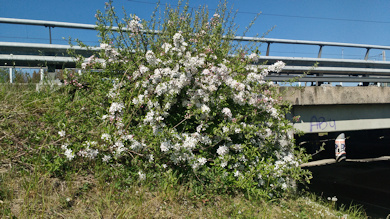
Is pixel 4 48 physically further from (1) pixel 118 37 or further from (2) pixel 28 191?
(2) pixel 28 191

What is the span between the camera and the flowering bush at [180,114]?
12.4ft

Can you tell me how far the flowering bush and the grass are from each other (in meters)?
0.22

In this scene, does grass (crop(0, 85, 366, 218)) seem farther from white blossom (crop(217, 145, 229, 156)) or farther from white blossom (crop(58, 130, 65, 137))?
white blossom (crop(217, 145, 229, 156))

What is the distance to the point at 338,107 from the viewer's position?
26.0 ft

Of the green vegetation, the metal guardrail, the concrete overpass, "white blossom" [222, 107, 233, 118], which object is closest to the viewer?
the green vegetation

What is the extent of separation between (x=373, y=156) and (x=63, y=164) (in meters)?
A: 25.4

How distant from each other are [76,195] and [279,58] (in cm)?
875

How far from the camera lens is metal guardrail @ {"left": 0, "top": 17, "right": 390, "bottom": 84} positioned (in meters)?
7.00

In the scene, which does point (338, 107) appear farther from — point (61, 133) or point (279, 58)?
point (61, 133)

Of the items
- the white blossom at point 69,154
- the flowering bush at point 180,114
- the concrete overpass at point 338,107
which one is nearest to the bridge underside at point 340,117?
the concrete overpass at point 338,107

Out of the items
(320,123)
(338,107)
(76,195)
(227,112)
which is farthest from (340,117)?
(76,195)

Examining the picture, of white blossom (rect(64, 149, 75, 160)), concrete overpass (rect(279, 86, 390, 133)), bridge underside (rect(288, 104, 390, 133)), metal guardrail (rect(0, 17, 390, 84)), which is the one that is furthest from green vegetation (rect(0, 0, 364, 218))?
bridge underside (rect(288, 104, 390, 133))

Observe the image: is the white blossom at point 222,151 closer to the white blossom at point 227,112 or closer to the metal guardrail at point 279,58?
A: the white blossom at point 227,112

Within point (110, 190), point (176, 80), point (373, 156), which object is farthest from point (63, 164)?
point (373, 156)
